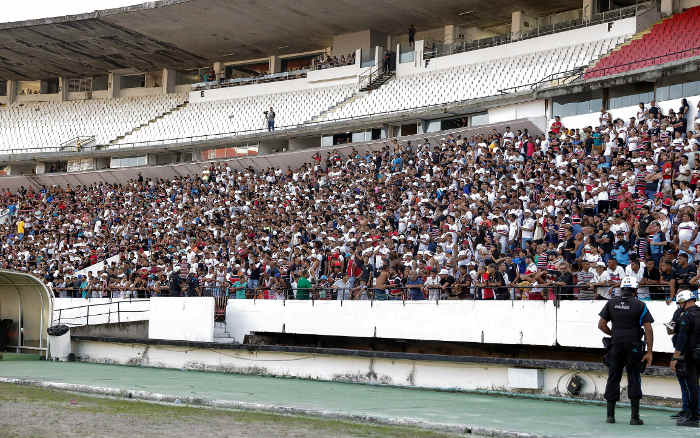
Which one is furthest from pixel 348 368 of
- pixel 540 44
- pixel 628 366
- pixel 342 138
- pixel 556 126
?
pixel 342 138

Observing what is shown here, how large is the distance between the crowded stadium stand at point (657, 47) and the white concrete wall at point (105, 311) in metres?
15.4

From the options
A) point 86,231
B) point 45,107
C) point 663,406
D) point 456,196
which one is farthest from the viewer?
point 45,107

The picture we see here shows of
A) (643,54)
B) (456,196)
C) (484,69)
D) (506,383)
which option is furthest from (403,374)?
(484,69)

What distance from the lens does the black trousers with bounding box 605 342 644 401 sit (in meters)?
10.1

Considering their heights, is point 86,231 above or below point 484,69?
below

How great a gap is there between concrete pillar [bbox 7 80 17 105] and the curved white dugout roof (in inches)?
1409

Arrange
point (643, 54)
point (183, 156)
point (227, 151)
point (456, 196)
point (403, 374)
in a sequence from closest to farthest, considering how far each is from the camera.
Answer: point (403, 374) < point (456, 196) < point (643, 54) < point (227, 151) < point (183, 156)

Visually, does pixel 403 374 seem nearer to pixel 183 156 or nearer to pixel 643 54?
pixel 643 54

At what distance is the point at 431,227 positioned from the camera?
2148 cm

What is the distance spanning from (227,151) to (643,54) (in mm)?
20521

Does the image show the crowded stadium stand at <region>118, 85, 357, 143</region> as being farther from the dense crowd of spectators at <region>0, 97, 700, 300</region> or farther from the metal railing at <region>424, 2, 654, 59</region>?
the dense crowd of spectators at <region>0, 97, 700, 300</region>

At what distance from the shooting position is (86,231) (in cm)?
3559

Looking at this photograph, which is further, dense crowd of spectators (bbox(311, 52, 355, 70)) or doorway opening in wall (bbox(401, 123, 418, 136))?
dense crowd of spectators (bbox(311, 52, 355, 70))

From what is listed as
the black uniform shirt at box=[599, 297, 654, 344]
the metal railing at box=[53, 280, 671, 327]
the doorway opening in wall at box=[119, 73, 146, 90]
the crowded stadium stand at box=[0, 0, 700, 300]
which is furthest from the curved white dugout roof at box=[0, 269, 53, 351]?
the doorway opening in wall at box=[119, 73, 146, 90]
